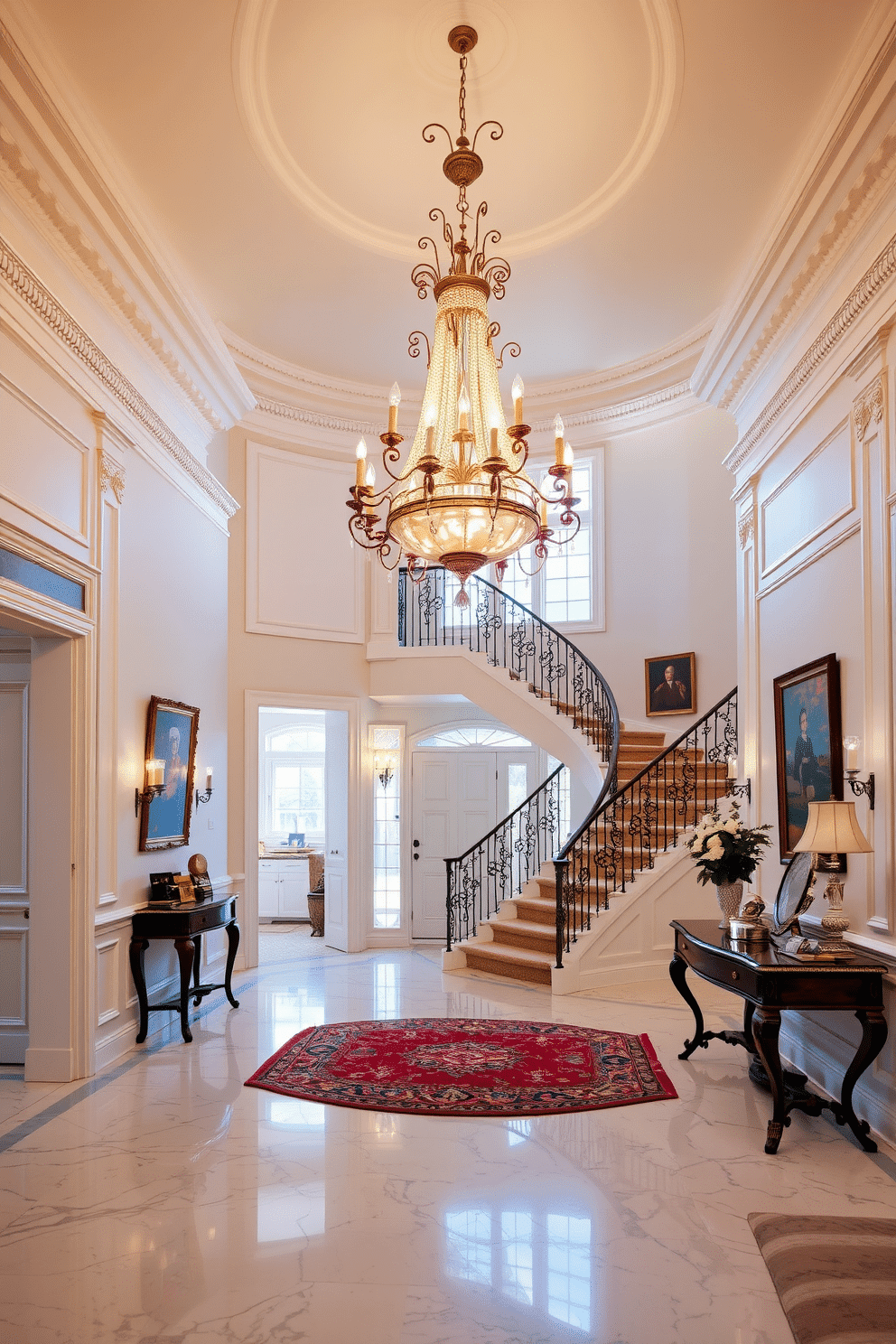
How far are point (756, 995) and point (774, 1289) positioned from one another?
1527 millimetres

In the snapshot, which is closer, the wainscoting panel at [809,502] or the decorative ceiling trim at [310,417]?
the wainscoting panel at [809,502]

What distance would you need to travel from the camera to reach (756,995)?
459 centimetres

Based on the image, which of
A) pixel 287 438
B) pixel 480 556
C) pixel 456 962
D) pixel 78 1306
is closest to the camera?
pixel 78 1306

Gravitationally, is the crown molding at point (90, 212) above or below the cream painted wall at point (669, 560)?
above

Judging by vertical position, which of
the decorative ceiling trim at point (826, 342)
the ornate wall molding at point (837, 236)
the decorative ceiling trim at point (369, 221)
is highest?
the decorative ceiling trim at point (369, 221)

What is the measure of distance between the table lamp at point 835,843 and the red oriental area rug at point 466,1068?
1418 mm

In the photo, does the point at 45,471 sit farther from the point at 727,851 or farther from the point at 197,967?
the point at 727,851

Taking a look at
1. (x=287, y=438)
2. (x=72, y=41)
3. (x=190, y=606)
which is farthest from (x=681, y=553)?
(x=72, y=41)

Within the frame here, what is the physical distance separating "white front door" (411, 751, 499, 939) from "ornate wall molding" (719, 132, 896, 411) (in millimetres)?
6033

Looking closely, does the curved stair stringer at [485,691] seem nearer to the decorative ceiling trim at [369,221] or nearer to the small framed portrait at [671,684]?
the small framed portrait at [671,684]

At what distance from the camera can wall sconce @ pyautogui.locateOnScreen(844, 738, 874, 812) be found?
189 inches

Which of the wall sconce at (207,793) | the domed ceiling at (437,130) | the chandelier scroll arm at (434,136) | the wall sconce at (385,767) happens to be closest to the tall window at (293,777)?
the wall sconce at (385,767)

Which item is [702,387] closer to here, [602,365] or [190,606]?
[602,365]

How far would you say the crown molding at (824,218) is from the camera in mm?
4500
